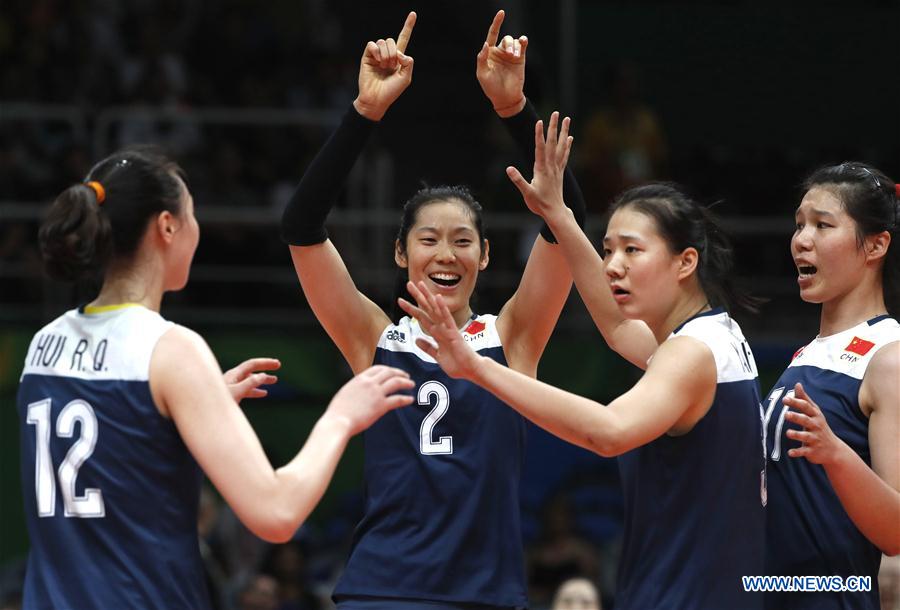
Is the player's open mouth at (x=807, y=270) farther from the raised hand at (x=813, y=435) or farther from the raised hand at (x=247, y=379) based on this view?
the raised hand at (x=247, y=379)

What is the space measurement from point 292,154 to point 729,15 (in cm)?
437

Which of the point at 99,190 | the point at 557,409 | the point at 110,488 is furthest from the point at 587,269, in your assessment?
the point at 110,488

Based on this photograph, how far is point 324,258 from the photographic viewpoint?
4.62m

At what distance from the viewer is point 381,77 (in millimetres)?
4664

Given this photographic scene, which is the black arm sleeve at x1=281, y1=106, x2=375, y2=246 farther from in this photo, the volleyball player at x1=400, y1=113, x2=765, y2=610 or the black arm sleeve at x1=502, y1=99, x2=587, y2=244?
the volleyball player at x1=400, y1=113, x2=765, y2=610

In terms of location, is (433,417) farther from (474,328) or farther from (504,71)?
(504,71)

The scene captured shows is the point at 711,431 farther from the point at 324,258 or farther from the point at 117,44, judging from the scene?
the point at 117,44

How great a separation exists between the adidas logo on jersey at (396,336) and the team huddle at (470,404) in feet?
0.04

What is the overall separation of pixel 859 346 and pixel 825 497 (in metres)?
0.51


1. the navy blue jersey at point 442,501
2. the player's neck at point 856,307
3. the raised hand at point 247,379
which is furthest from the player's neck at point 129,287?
the player's neck at point 856,307

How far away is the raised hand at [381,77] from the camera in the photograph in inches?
180

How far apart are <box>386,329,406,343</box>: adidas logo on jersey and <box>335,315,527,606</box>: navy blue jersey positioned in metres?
0.11

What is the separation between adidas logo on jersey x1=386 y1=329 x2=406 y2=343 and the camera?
15.1 feet

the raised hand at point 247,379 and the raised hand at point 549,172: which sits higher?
the raised hand at point 549,172
